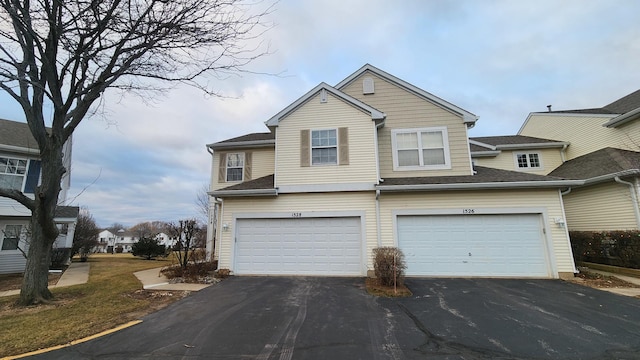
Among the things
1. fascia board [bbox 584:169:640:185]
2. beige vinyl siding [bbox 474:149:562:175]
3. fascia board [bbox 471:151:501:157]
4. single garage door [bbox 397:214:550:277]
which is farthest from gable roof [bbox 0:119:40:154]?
fascia board [bbox 584:169:640:185]

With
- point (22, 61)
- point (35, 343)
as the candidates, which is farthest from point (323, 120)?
point (35, 343)

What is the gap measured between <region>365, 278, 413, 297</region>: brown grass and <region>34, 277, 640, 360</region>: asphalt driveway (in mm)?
259

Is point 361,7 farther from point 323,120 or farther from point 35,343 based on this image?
point 35,343

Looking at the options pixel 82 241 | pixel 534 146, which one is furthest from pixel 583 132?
pixel 82 241

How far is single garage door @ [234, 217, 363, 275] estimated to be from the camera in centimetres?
987

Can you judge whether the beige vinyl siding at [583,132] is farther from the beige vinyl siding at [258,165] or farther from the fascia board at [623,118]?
the beige vinyl siding at [258,165]

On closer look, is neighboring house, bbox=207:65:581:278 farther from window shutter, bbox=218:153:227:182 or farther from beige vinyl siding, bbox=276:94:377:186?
window shutter, bbox=218:153:227:182

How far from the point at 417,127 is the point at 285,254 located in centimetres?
780

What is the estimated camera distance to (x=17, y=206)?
13.3 m

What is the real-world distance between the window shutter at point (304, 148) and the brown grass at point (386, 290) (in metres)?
5.13

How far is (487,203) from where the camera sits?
31.9 ft

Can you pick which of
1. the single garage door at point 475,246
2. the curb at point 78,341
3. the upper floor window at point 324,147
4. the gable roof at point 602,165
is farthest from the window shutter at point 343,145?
the gable roof at point 602,165

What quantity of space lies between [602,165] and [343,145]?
12.2 m

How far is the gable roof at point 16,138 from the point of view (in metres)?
13.0
